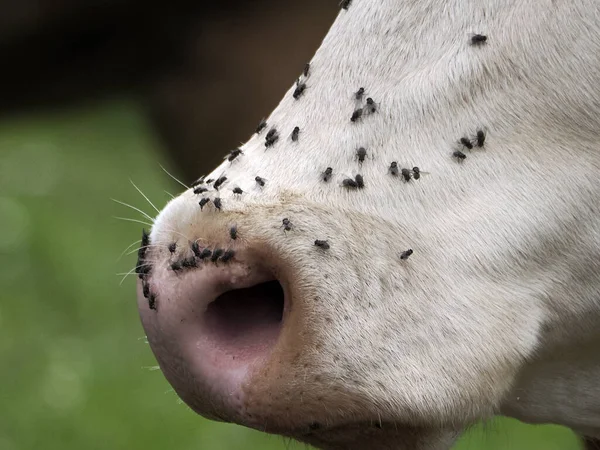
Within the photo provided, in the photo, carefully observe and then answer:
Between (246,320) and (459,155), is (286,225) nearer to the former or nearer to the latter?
(246,320)

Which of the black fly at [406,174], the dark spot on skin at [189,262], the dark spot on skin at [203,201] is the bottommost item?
the dark spot on skin at [189,262]

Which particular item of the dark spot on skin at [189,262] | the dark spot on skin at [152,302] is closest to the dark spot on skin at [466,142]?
the dark spot on skin at [189,262]

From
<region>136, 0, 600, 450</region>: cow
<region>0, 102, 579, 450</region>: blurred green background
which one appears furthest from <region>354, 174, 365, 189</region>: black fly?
<region>0, 102, 579, 450</region>: blurred green background

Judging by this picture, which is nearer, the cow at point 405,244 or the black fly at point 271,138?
the cow at point 405,244

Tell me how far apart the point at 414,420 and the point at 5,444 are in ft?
14.2

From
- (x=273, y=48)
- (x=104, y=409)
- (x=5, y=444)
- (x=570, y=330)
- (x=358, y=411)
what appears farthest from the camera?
(x=104, y=409)

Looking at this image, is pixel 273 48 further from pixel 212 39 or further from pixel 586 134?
pixel 586 134

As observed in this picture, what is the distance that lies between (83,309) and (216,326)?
19.0 feet

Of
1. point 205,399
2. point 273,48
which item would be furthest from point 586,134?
point 273,48

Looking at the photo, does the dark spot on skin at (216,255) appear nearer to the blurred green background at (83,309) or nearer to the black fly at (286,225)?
the black fly at (286,225)

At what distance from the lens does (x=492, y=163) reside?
200 cm

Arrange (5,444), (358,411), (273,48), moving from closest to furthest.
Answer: (358,411) → (273,48) → (5,444)

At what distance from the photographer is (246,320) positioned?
1.99 m

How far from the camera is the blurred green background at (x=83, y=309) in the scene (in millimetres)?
5867
